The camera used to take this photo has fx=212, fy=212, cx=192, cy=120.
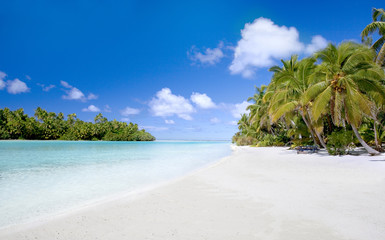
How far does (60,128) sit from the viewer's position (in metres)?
75.0

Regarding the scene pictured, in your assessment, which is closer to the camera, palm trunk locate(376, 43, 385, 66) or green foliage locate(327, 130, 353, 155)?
green foliage locate(327, 130, 353, 155)

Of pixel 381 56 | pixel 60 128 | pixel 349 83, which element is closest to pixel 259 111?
pixel 381 56

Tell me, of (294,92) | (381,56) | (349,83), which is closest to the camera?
(349,83)

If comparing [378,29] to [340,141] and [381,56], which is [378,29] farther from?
[340,141]

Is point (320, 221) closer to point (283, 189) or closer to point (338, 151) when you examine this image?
point (283, 189)

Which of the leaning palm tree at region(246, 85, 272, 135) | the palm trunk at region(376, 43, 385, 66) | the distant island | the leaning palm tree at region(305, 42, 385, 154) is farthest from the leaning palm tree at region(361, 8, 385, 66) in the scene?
the distant island

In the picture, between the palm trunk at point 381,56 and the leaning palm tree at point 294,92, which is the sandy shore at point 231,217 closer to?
the leaning palm tree at point 294,92

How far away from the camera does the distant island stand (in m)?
65.1

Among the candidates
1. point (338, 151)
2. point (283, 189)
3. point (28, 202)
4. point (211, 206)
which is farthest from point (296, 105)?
point (28, 202)

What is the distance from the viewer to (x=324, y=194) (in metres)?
4.42

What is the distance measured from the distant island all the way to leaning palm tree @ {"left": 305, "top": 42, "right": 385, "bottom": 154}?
79.6 meters

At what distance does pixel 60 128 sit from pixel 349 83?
84.2 meters

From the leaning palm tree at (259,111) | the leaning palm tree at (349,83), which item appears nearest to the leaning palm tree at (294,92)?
the leaning palm tree at (349,83)

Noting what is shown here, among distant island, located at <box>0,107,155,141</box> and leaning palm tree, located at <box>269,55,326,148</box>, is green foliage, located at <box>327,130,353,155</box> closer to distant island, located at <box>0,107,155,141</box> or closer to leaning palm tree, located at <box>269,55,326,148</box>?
leaning palm tree, located at <box>269,55,326,148</box>
